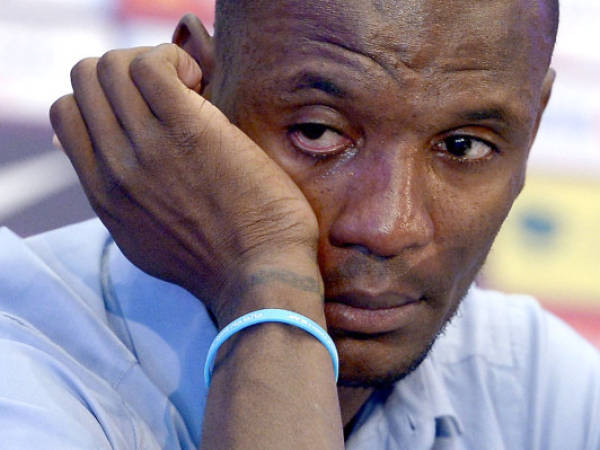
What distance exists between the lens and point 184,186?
1.45 metres

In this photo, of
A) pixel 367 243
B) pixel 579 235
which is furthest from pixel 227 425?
pixel 579 235

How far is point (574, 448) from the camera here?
1.95 m

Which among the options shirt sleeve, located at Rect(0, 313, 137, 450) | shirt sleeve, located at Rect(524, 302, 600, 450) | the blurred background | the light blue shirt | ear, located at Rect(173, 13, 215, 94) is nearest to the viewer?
shirt sleeve, located at Rect(0, 313, 137, 450)

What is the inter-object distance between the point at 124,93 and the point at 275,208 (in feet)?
1.01

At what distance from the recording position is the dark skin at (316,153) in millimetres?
1438

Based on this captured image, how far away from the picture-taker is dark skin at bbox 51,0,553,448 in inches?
56.6

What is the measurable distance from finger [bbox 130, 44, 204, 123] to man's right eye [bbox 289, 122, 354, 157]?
0.55 feet

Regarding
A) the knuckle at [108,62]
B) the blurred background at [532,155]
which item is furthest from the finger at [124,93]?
the blurred background at [532,155]

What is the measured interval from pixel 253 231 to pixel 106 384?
37 cm

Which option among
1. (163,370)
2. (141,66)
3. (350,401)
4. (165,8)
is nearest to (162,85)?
(141,66)

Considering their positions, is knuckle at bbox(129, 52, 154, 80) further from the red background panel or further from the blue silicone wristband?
the red background panel

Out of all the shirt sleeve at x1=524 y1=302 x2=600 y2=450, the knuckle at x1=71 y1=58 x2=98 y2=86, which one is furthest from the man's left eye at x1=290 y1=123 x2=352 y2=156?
the shirt sleeve at x1=524 y1=302 x2=600 y2=450

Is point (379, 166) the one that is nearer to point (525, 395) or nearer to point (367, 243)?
point (367, 243)

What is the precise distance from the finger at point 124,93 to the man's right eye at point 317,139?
0.24 m
